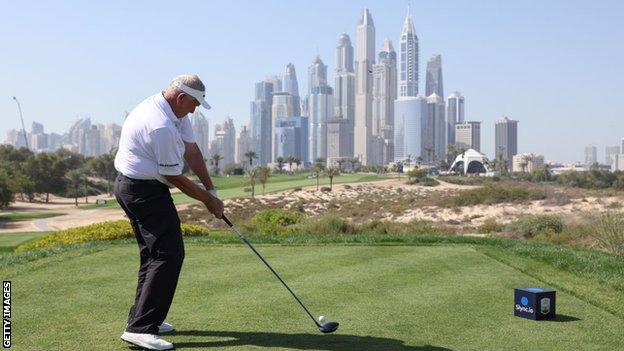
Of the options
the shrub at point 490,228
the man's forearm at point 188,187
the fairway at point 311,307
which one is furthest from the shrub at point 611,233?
the shrub at point 490,228

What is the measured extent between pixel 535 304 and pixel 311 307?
2.02 m

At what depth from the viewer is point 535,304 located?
586 centimetres

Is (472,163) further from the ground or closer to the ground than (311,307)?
further from the ground

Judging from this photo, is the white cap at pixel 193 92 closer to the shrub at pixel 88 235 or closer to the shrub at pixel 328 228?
the shrub at pixel 88 235

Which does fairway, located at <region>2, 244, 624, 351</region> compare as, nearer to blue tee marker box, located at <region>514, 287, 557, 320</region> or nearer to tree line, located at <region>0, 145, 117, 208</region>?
blue tee marker box, located at <region>514, 287, 557, 320</region>

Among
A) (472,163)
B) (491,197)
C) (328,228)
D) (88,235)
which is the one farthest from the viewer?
(472,163)

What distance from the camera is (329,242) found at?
43.6 ft

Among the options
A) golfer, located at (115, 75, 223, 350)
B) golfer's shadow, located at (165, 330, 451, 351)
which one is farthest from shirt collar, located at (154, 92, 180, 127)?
golfer's shadow, located at (165, 330, 451, 351)

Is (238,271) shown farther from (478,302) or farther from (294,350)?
(294,350)

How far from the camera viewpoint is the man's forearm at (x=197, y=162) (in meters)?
5.54

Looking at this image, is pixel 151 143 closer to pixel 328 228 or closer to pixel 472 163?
pixel 328 228

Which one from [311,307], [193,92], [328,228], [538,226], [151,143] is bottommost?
Answer: [538,226]

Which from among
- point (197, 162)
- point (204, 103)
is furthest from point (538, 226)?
point (204, 103)

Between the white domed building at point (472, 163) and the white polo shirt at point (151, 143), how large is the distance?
16077 cm
